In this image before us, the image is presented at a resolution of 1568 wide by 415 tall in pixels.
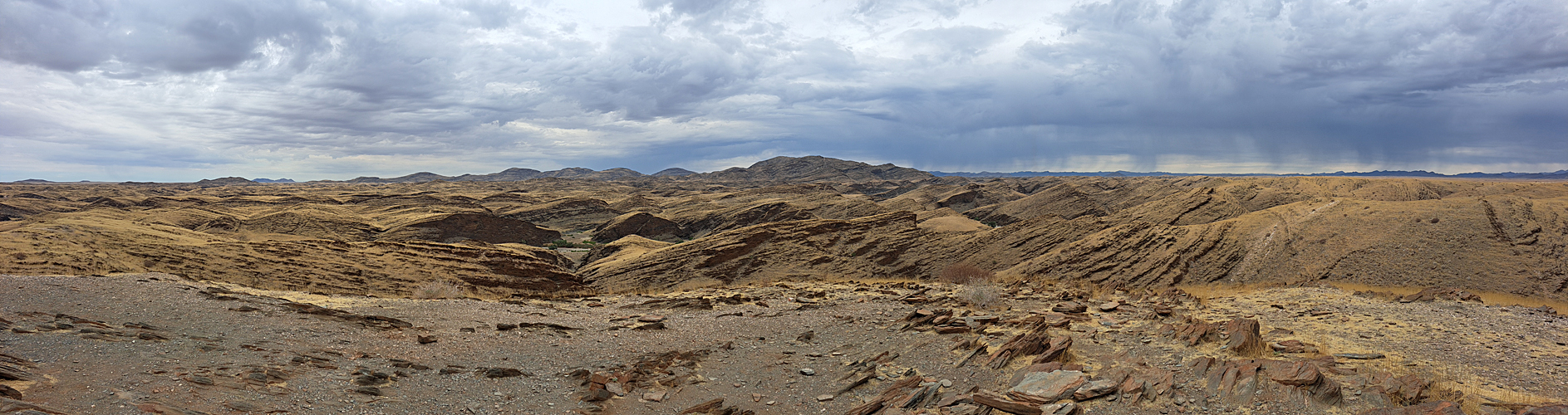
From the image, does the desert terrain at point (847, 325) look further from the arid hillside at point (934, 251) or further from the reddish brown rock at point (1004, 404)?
the arid hillside at point (934, 251)

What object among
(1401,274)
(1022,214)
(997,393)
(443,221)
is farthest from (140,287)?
(1022,214)

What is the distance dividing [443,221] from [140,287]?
4330 cm

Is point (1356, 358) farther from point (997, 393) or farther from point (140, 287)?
point (140, 287)

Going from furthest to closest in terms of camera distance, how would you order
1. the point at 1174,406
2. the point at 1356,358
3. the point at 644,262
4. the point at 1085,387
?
1. the point at 644,262
2. the point at 1356,358
3. the point at 1085,387
4. the point at 1174,406

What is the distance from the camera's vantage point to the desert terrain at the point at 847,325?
7.52m

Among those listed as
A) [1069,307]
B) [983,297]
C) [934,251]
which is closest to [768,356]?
[983,297]

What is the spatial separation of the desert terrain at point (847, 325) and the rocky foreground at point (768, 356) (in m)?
0.06

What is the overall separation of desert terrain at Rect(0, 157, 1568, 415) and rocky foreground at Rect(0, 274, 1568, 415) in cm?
6

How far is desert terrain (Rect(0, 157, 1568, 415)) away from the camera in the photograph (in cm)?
752

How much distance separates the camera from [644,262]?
33656 mm

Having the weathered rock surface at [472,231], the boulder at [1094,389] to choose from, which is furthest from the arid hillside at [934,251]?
the boulder at [1094,389]

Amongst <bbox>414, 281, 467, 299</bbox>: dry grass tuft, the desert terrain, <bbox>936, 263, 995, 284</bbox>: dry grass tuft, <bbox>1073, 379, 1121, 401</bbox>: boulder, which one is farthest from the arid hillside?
<bbox>1073, 379, 1121, 401</bbox>: boulder

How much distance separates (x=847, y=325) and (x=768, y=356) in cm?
273

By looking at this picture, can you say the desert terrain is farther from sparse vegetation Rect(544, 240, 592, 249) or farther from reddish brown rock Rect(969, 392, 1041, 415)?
sparse vegetation Rect(544, 240, 592, 249)
